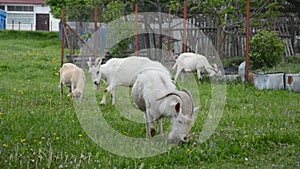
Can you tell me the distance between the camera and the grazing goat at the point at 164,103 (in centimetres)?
723

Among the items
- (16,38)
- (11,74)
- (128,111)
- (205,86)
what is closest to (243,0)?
(205,86)

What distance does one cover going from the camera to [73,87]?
11.7 meters

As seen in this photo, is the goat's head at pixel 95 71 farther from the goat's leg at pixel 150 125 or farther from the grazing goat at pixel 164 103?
the goat's leg at pixel 150 125

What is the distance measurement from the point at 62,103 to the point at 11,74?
6549 mm

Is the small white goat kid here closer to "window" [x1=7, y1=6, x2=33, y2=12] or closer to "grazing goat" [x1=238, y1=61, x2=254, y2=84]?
"grazing goat" [x1=238, y1=61, x2=254, y2=84]

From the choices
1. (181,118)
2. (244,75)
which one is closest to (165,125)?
(181,118)

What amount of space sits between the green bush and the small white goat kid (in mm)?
6224

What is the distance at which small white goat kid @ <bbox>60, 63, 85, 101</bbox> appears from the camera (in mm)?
11109

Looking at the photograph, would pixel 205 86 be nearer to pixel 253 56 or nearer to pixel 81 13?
pixel 253 56

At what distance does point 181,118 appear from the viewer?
7176 millimetres

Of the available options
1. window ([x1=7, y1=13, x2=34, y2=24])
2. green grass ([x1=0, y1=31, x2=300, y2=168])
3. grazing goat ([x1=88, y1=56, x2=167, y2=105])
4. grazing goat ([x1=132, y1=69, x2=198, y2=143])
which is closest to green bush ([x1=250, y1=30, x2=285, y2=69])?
green grass ([x1=0, y1=31, x2=300, y2=168])

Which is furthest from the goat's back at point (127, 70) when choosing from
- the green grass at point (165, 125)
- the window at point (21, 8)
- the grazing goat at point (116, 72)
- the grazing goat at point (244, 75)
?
the window at point (21, 8)

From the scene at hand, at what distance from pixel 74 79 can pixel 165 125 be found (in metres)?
3.58

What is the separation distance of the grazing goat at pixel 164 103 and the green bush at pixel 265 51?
8.23 m
